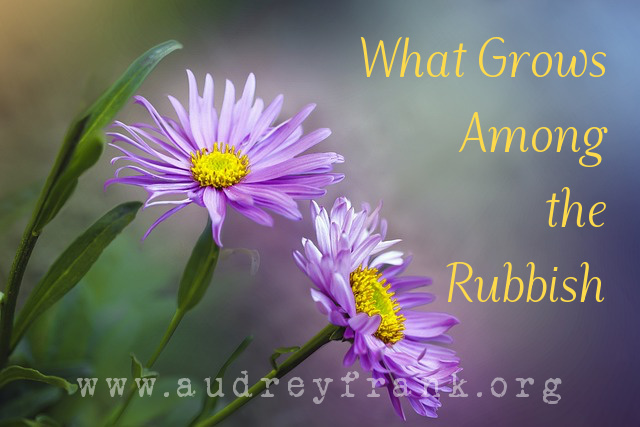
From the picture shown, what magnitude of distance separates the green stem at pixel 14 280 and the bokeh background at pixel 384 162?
25 cm

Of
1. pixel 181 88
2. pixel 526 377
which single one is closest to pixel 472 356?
pixel 526 377

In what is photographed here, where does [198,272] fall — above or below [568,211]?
below

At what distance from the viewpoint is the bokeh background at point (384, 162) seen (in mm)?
563

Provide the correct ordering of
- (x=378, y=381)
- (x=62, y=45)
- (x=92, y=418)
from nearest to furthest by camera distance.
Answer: (x=378, y=381) → (x=92, y=418) → (x=62, y=45)

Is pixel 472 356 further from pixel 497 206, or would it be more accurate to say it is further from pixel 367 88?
pixel 367 88

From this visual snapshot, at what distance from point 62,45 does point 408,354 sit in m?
0.46

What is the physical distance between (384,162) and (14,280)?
46 cm

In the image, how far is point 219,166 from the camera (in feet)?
0.82

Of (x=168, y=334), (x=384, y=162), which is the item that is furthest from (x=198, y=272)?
(x=384, y=162)

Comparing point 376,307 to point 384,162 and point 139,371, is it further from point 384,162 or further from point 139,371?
point 384,162

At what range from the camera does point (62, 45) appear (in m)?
0.59

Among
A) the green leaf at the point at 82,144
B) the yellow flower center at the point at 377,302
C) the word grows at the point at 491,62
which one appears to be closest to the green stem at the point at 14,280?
the green leaf at the point at 82,144

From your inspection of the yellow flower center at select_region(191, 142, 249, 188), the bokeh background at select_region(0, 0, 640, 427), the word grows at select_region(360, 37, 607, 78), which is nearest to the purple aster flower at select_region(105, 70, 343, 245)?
the yellow flower center at select_region(191, 142, 249, 188)

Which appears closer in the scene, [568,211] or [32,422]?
[32,422]
